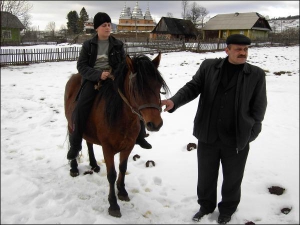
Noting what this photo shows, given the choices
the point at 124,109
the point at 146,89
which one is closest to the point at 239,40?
the point at 146,89

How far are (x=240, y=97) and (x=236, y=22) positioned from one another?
55.7m

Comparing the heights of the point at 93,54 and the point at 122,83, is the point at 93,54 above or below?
above

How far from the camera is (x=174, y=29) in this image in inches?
1976

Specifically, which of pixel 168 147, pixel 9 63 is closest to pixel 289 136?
pixel 168 147

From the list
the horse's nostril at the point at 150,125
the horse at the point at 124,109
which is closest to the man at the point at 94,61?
the horse at the point at 124,109

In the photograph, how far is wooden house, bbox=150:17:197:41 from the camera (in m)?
49.7

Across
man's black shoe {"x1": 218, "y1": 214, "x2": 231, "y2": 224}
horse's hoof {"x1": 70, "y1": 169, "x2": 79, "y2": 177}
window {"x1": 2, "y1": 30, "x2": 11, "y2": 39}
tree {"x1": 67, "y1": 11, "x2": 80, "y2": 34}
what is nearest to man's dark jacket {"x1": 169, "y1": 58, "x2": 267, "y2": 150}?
man's black shoe {"x1": 218, "y1": 214, "x2": 231, "y2": 224}

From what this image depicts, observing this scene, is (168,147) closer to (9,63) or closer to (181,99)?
(181,99)

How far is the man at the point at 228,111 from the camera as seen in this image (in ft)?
8.91

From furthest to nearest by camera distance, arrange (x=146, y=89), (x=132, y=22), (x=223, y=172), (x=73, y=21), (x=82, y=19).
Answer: (x=132, y=22)
(x=73, y=21)
(x=82, y=19)
(x=223, y=172)
(x=146, y=89)

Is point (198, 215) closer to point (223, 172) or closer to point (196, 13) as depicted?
point (223, 172)

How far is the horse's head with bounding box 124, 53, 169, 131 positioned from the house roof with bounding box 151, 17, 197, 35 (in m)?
49.6

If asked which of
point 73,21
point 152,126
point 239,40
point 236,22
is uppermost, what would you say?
point 73,21

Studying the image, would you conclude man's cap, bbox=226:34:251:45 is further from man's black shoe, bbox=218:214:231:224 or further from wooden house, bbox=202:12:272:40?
wooden house, bbox=202:12:272:40
